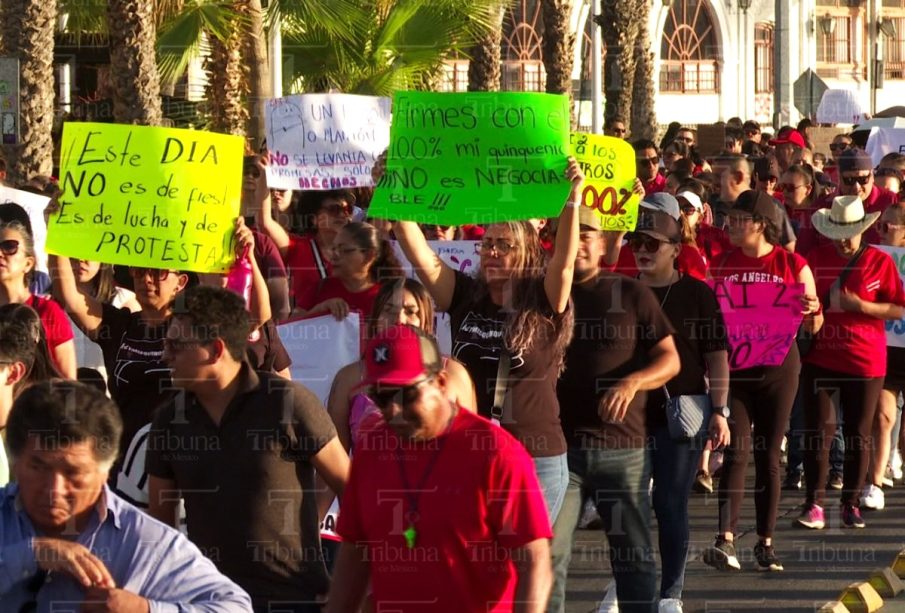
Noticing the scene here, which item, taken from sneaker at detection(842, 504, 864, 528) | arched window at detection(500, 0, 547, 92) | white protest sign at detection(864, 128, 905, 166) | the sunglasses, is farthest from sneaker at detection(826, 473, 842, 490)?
arched window at detection(500, 0, 547, 92)

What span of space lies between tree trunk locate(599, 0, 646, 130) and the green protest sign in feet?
70.3

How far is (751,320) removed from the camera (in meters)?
9.05

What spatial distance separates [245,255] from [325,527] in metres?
1.35

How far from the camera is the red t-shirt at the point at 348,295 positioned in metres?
7.57

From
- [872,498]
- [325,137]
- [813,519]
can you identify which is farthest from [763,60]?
[813,519]

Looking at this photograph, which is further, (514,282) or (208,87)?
(208,87)

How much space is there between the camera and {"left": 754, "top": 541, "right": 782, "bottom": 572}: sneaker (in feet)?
29.0

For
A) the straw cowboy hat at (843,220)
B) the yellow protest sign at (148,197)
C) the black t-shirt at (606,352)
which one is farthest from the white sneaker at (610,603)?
the straw cowboy hat at (843,220)

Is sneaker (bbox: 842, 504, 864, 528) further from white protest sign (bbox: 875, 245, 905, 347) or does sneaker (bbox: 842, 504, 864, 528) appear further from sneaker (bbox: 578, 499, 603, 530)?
sneaker (bbox: 578, 499, 603, 530)

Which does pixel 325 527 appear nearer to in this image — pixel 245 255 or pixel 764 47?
pixel 245 255

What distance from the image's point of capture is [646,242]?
7.87 m

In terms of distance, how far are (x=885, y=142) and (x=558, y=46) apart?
1063cm

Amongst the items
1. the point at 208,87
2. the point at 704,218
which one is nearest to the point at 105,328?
the point at 704,218

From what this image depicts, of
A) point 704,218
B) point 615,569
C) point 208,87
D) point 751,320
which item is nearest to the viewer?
point 615,569
